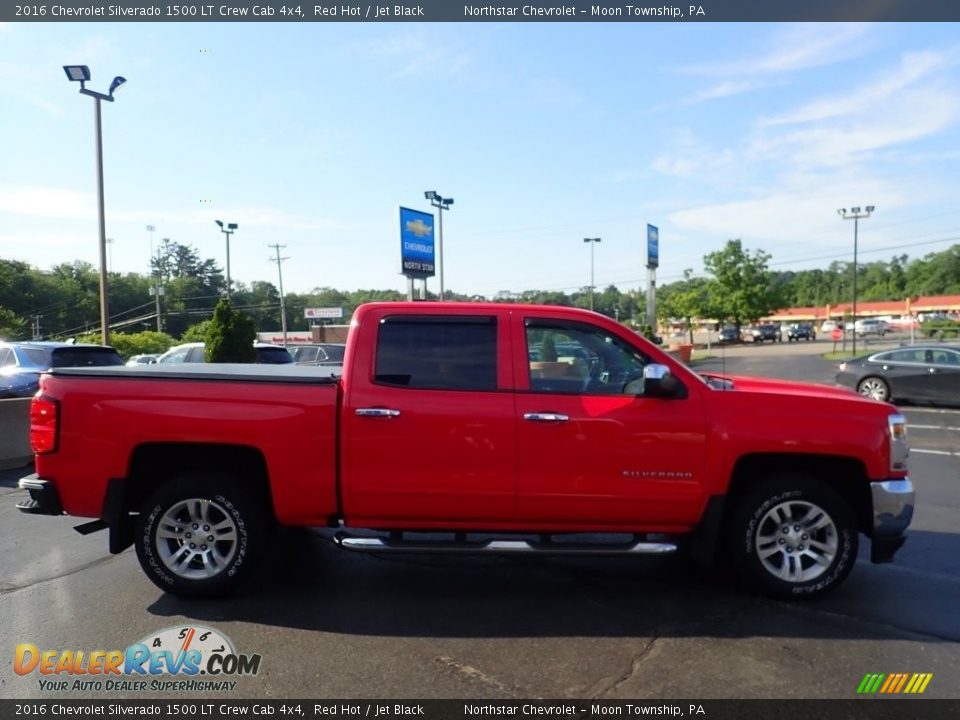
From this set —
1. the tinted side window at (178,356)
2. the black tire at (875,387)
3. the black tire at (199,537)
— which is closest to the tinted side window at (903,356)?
the black tire at (875,387)

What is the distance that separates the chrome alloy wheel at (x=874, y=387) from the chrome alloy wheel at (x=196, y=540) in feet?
50.5

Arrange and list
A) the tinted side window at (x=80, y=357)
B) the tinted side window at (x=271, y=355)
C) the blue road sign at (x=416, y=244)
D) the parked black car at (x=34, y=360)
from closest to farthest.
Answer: the parked black car at (x=34, y=360), the tinted side window at (x=80, y=357), the tinted side window at (x=271, y=355), the blue road sign at (x=416, y=244)

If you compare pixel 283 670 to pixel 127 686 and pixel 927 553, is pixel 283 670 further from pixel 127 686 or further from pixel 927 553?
pixel 927 553

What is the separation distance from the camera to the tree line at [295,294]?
65375 millimetres

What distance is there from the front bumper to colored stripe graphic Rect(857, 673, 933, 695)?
3.55 ft

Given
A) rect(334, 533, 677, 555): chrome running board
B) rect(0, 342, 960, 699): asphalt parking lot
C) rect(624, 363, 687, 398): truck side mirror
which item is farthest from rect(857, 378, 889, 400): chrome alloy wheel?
rect(334, 533, 677, 555): chrome running board

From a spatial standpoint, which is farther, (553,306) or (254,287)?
(254,287)

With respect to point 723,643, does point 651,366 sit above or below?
above

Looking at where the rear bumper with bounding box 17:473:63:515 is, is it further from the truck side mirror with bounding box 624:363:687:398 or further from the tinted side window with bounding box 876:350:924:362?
the tinted side window with bounding box 876:350:924:362

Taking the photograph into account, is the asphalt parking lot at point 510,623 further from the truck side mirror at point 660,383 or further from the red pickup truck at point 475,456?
the truck side mirror at point 660,383

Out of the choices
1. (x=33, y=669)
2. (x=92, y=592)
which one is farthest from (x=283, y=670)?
(x=92, y=592)

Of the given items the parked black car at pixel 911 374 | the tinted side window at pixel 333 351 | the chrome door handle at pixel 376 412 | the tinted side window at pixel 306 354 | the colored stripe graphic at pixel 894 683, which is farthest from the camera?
the tinted side window at pixel 306 354

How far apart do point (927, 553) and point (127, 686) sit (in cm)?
579

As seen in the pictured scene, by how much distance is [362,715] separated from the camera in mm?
3268
